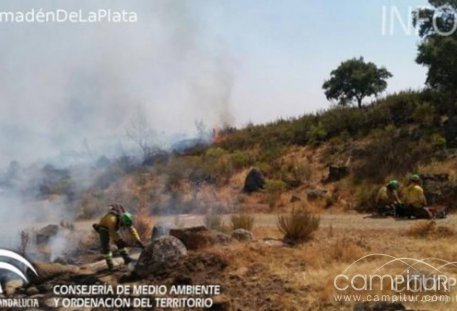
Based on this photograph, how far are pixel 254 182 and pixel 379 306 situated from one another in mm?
16194

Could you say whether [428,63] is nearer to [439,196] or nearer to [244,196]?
[439,196]

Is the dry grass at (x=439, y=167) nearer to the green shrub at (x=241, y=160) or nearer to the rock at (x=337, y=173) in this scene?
the rock at (x=337, y=173)

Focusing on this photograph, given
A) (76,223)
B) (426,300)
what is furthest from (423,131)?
(426,300)

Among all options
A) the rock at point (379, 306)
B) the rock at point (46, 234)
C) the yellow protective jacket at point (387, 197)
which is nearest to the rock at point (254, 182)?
the yellow protective jacket at point (387, 197)

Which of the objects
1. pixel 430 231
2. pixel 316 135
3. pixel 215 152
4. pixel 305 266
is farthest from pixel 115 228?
pixel 215 152

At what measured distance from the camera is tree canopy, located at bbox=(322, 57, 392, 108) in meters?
35.8

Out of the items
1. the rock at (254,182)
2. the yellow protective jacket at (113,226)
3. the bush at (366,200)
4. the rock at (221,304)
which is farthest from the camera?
the rock at (254,182)

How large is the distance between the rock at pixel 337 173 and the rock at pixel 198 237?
1333cm

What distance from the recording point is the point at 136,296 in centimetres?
965

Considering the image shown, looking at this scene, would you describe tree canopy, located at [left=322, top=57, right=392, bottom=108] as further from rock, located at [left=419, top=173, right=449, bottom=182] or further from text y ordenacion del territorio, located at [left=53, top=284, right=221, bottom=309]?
text y ordenacion del territorio, located at [left=53, top=284, right=221, bottom=309]

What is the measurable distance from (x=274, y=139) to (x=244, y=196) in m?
9.79

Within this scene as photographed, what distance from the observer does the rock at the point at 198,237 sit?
36.5 feet

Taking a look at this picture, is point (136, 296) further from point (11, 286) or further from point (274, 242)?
point (274, 242)

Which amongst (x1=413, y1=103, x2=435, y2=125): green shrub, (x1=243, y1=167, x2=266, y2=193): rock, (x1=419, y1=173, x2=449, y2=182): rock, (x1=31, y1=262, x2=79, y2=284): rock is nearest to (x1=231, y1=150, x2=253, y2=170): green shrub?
(x1=243, y1=167, x2=266, y2=193): rock
